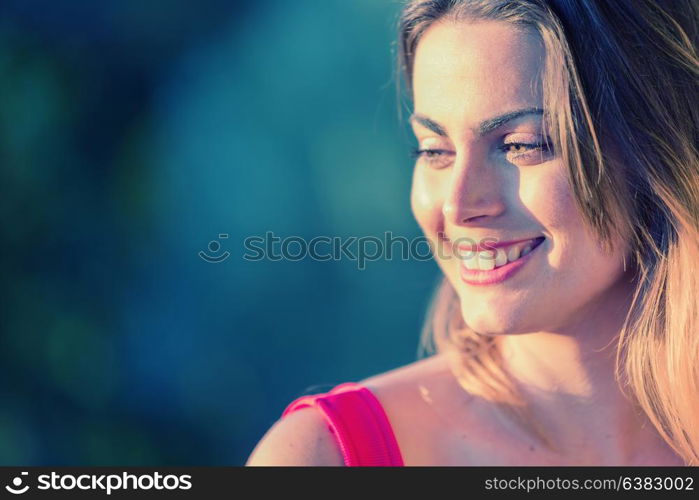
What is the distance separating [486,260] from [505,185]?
21 centimetres

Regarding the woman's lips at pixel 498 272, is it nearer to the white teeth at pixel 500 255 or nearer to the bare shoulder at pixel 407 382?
the white teeth at pixel 500 255

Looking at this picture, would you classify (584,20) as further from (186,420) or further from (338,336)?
(186,420)

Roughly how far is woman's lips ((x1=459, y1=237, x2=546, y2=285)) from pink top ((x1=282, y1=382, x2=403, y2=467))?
1.43 ft

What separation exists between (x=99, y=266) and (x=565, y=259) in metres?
2.87

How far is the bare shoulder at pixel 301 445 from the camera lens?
1.77 metres

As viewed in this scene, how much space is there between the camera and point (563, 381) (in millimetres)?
2006

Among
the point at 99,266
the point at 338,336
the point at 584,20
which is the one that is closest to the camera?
the point at 584,20

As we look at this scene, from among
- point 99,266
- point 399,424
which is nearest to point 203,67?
point 99,266

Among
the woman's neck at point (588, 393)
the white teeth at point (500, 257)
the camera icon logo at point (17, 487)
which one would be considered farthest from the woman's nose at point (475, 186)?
the camera icon logo at point (17, 487)

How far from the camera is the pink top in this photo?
1796 mm

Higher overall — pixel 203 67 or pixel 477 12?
pixel 203 67

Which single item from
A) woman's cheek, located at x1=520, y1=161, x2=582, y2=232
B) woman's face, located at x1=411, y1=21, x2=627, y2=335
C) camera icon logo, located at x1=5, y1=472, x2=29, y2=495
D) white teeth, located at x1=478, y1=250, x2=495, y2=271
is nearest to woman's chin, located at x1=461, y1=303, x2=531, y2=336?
woman's face, located at x1=411, y1=21, x2=627, y2=335

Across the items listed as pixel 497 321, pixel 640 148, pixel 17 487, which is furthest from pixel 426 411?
pixel 17 487

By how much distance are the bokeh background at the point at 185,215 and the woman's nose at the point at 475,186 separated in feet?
7.19
